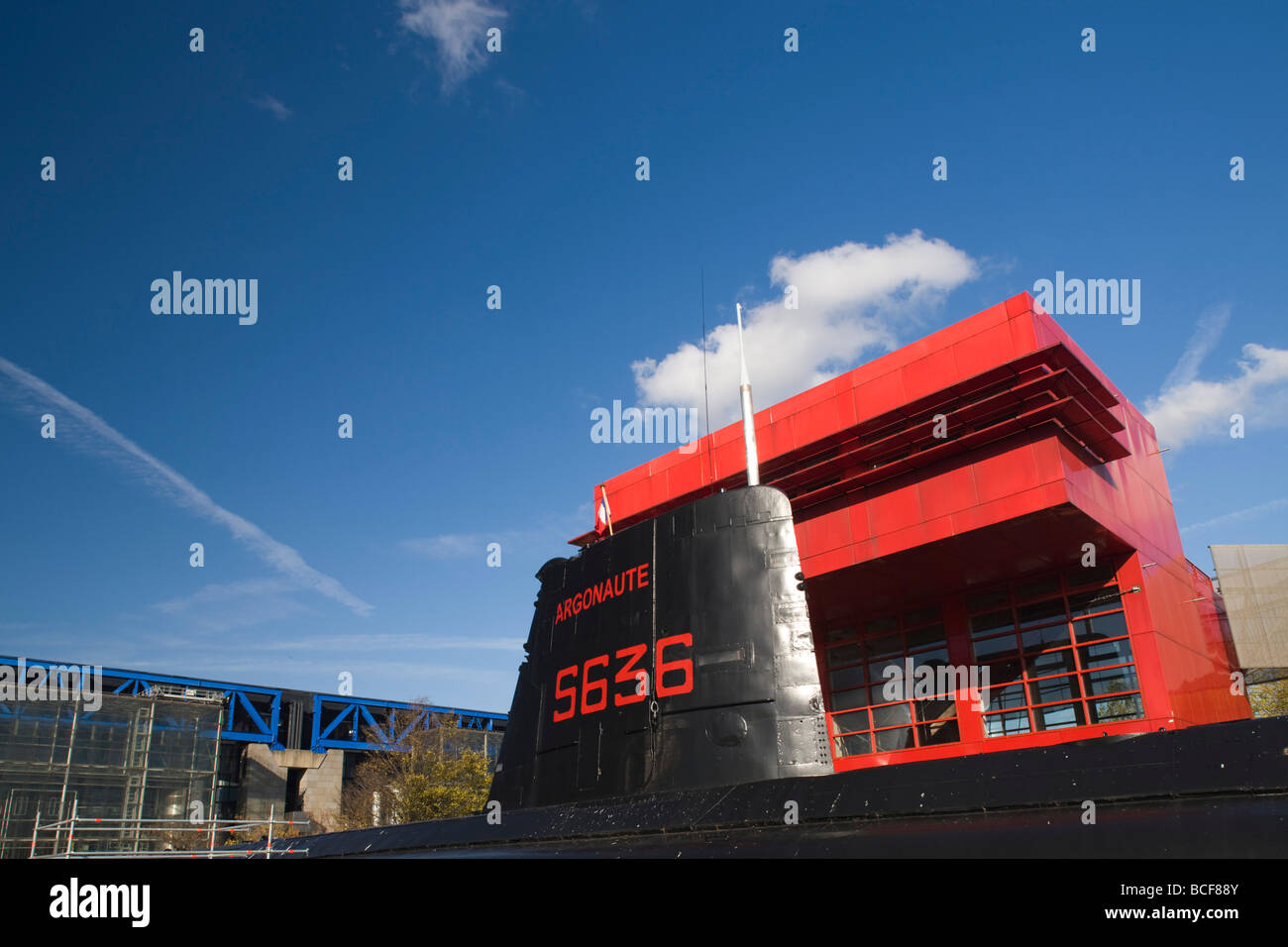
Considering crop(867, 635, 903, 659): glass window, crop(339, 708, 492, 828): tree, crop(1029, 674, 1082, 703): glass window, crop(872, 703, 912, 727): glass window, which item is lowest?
crop(339, 708, 492, 828): tree

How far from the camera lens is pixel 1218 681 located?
2302 cm

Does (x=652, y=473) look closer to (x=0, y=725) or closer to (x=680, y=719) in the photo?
(x=680, y=719)

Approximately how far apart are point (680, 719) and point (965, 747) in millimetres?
13375

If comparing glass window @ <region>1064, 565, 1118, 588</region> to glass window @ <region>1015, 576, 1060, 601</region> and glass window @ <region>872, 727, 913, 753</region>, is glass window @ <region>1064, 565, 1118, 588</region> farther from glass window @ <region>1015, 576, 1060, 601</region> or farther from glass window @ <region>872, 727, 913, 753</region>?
glass window @ <region>872, 727, 913, 753</region>

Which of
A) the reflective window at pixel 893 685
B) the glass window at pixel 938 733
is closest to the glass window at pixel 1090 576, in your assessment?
the reflective window at pixel 893 685

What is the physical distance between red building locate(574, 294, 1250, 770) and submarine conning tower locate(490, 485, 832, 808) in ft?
34.2

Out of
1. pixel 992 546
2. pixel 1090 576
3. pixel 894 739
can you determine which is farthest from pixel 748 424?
pixel 894 739

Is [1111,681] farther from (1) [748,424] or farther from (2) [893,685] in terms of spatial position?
(1) [748,424]

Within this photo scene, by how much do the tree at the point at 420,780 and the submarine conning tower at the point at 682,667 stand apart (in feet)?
95.1

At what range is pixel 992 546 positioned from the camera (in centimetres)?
1884

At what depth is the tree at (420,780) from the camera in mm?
38844

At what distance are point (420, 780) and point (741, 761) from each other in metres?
36.2

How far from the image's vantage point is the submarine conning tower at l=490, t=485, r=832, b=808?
8.31m

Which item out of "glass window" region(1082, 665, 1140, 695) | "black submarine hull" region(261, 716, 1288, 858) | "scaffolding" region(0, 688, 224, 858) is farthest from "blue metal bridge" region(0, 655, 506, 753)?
"black submarine hull" region(261, 716, 1288, 858)
